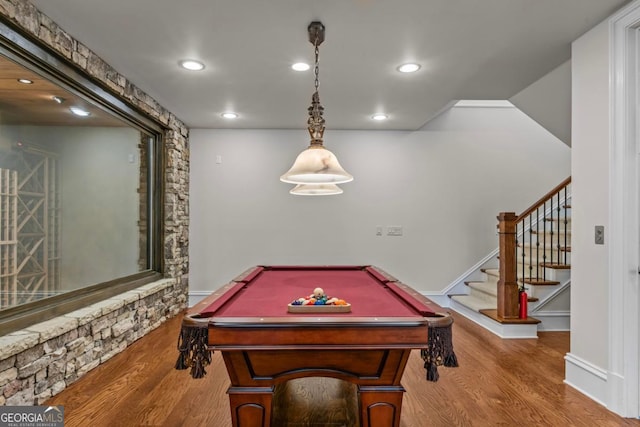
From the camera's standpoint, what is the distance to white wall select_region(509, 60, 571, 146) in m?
3.44

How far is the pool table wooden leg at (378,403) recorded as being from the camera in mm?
1868

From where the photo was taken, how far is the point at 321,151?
2412mm

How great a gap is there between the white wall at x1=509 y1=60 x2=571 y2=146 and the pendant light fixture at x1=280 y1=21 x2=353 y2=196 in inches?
84.1

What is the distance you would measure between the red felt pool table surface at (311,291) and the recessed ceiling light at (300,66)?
5.69ft

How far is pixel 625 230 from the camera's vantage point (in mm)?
2375

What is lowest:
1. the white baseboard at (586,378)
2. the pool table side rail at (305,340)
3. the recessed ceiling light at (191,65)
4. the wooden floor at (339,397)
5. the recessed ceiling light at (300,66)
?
the wooden floor at (339,397)

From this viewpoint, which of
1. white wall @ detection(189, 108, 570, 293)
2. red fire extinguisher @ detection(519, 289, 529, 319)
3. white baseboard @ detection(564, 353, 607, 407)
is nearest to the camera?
white baseboard @ detection(564, 353, 607, 407)

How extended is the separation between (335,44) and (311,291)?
1.77 meters

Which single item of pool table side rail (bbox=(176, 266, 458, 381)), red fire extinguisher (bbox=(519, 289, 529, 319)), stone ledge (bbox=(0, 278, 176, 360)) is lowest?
red fire extinguisher (bbox=(519, 289, 529, 319))

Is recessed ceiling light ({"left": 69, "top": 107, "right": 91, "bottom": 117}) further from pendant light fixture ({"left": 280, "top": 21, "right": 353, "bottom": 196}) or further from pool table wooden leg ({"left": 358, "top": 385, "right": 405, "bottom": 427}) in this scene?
pool table wooden leg ({"left": 358, "top": 385, "right": 405, "bottom": 427})

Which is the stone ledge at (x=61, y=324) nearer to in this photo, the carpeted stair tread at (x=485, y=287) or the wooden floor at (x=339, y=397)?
the wooden floor at (x=339, y=397)

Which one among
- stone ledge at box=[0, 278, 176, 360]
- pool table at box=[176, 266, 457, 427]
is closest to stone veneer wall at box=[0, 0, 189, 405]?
stone ledge at box=[0, 278, 176, 360]

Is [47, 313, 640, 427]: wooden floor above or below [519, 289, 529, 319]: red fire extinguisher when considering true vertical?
below

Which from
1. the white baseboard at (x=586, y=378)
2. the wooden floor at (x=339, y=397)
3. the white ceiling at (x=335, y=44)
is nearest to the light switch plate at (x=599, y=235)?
the white baseboard at (x=586, y=378)
